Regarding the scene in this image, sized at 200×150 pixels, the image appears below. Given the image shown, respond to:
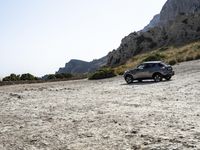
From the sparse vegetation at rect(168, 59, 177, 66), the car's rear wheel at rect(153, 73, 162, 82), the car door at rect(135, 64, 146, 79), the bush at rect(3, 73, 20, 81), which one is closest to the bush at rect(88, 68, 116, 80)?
the sparse vegetation at rect(168, 59, 177, 66)

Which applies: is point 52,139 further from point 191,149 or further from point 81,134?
point 191,149

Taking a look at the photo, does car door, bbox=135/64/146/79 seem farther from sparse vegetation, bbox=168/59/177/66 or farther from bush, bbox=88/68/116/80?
sparse vegetation, bbox=168/59/177/66

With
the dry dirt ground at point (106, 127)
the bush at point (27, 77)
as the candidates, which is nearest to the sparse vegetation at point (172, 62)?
the bush at point (27, 77)

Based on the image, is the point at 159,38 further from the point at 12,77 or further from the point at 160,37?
the point at 12,77

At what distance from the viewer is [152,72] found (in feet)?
130

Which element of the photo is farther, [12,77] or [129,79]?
[12,77]

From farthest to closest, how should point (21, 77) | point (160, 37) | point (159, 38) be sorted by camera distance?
point (160, 37)
point (159, 38)
point (21, 77)

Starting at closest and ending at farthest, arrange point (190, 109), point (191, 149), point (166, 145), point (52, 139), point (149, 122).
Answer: point (191, 149)
point (166, 145)
point (52, 139)
point (149, 122)
point (190, 109)

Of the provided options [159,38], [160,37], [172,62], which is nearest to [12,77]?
[172,62]

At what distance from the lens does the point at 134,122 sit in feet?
50.2

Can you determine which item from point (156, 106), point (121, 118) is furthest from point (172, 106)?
point (121, 118)

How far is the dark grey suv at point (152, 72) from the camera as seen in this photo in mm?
39188

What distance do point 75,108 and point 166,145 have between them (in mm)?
10646

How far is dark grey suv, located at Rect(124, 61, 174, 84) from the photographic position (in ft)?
129
